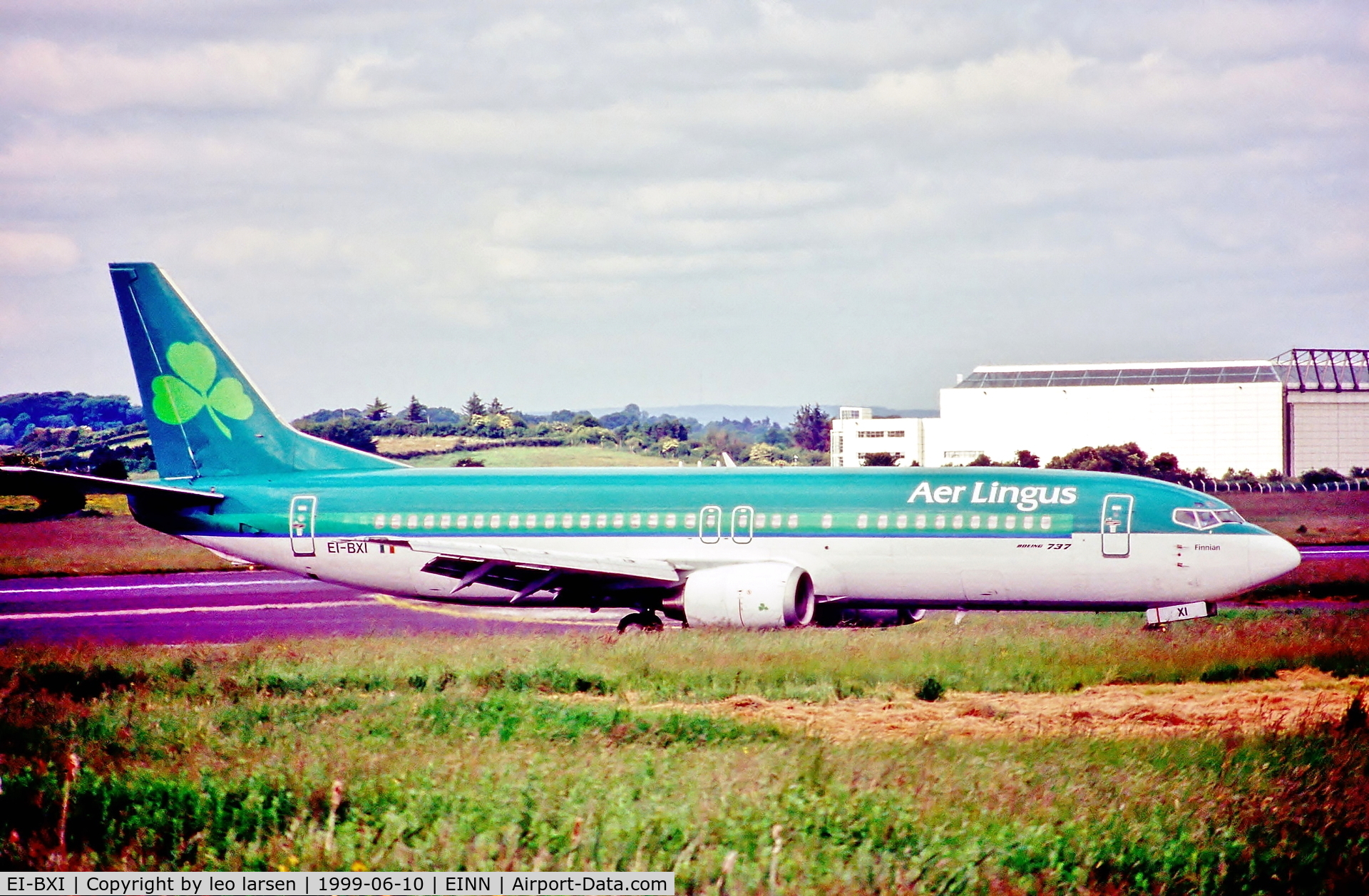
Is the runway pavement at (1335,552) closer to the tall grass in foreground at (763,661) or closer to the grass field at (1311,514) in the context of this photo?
the grass field at (1311,514)

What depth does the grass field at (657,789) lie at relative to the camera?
12117 millimetres

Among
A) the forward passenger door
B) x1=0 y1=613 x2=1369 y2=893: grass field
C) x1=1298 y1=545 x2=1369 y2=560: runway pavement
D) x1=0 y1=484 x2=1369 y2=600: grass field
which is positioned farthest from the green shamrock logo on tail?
x1=1298 y1=545 x2=1369 y2=560: runway pavement

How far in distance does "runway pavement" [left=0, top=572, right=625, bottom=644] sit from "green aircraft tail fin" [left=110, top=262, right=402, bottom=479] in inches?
170

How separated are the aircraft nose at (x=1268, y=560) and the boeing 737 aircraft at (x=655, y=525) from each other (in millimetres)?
40

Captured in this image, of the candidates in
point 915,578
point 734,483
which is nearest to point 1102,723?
point 915,578

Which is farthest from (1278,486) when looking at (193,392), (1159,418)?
(193,392)

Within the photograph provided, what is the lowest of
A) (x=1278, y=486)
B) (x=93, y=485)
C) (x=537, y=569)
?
(x=537, y=569)

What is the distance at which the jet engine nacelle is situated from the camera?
1179 inches

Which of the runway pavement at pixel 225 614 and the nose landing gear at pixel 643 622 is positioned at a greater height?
the nose landing gear at pixel 643 622

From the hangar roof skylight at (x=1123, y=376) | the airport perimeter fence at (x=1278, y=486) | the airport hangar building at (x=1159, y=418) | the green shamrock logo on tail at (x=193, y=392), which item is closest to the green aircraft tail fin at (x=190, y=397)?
the green shamrock logo on tail at (x=193, y=392)

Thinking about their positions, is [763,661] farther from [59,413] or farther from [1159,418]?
[59,413]

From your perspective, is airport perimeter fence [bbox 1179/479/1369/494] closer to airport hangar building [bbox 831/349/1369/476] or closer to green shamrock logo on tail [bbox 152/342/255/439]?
airport hangar building [bbox 831/349/1369/476]

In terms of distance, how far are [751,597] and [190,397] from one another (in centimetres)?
1626

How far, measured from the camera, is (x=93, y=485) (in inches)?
1244
